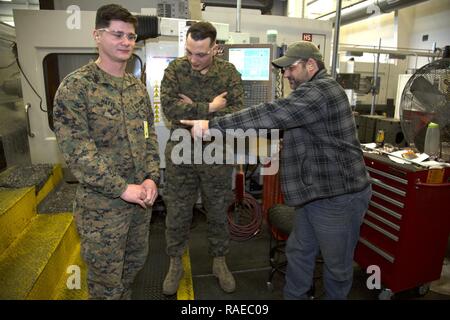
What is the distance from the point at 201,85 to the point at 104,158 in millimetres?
944

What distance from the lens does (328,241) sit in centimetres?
181

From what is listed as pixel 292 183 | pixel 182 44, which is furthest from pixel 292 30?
pixel 292 183

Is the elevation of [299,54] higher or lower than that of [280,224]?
higher

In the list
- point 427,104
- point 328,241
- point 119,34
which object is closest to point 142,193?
point 119,34

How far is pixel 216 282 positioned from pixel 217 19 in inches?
109

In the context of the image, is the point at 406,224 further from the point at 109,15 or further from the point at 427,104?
the point at 109,15

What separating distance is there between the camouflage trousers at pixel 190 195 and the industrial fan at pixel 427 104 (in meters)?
1.51

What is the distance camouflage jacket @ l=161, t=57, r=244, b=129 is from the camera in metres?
2.14

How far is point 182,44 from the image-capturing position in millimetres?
2883

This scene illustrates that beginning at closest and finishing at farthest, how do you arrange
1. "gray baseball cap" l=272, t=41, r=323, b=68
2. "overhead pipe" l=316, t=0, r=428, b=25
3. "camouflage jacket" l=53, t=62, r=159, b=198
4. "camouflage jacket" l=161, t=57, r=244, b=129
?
"camouflage jacket" l=53, t=62, r=159, b=198, "gray baseball cap" l=272, t=41, r=323, b=68, "camouflage jacket" l=161, t=57, r=244, b=129, "overhead pipe" l=316, t=0, r=428, b=25

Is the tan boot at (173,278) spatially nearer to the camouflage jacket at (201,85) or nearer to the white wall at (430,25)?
the camouflage jacket at (201,85)

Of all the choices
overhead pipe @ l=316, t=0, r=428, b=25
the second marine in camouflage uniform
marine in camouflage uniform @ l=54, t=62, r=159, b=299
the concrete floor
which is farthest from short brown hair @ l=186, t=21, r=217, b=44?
overhead pipe @ l=316, t=0, r=428, b=25

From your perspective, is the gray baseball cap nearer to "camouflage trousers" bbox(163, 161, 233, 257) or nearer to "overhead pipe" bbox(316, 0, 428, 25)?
"camouflage trousers" bbox(163, 161, 233, 257)

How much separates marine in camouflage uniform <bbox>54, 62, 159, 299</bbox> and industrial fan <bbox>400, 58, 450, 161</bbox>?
2027 millimetres
